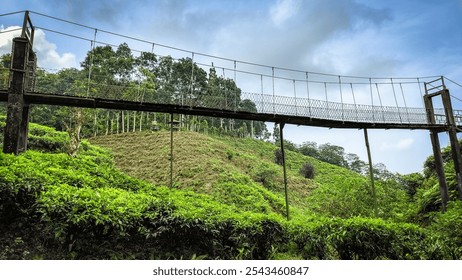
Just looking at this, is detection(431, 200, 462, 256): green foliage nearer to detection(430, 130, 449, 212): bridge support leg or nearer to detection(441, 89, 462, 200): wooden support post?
detection(430, 130, 449, 212): bridge support leg

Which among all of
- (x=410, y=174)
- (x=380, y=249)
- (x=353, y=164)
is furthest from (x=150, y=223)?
(x=353, y=164)

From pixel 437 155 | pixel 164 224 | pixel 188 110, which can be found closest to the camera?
pixel 164 224

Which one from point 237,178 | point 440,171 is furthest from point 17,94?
point 440,171

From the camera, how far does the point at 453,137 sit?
13.4 metres

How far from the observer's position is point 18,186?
5516mm

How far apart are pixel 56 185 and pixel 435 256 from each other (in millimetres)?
8131

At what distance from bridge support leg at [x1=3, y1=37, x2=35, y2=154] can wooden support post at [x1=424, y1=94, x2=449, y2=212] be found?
13700 millimetres

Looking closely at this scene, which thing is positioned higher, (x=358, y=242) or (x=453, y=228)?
(x=453, y=228)

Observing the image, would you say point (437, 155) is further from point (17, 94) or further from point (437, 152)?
point (17, 94)

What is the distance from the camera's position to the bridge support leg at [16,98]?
8.21 m

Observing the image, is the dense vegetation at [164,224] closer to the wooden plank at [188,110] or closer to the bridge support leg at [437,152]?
the bridge support leg at [437,152]

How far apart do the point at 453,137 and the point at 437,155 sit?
1029 mm

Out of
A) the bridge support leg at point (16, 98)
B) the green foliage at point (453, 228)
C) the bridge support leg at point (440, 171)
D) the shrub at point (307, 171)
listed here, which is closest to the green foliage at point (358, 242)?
the green foliage at point (453, 228)

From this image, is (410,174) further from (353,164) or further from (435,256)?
(353,164)
